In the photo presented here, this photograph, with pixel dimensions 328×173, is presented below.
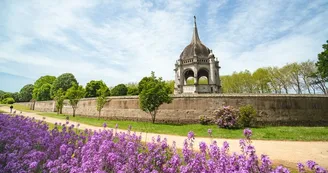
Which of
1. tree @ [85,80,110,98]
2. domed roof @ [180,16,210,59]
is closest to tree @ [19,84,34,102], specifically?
tree @ [85,80,110,98]

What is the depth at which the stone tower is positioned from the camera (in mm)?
29812

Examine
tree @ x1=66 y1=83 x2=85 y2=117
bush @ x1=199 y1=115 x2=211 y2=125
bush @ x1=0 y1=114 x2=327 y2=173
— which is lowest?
bush @ x1=199 y1=115 x2=211 y2=125

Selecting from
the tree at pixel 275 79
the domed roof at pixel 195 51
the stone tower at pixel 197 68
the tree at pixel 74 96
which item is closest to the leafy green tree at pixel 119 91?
the tree at pixel 74 96

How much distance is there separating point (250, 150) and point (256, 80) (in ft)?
169

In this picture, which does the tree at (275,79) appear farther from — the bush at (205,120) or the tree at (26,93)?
the tree at (26,93)

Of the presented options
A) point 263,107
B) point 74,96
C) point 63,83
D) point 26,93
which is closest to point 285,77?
point 263,107

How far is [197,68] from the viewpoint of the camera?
30.3 metres

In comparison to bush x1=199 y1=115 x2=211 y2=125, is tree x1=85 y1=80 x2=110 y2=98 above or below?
above

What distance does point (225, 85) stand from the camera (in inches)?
2154

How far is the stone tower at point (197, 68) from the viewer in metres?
29.8

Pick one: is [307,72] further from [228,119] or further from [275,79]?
[228,119]

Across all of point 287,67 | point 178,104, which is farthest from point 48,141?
point 287,67

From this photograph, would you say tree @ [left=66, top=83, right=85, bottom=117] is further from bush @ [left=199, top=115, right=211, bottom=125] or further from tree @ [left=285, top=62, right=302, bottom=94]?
tree @ [left=285, top=62, right=302, bottom=94]

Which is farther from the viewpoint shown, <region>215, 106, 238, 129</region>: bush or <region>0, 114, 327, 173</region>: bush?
<region>215, 106, 238, 129</region>: bush
